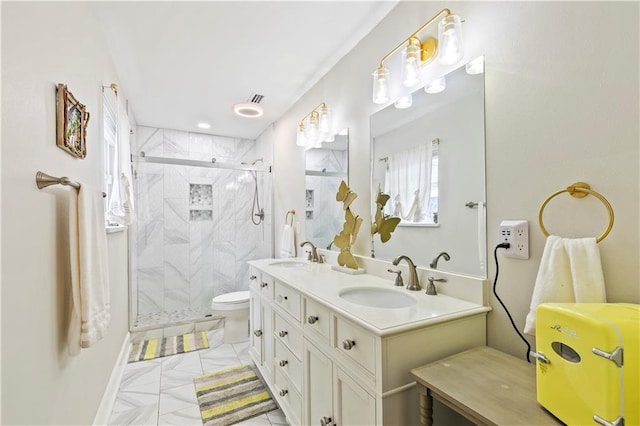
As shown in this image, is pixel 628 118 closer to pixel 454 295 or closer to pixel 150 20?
pixel 454 295

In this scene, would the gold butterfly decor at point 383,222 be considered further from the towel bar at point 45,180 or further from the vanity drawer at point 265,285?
the towel bar at point 45,180

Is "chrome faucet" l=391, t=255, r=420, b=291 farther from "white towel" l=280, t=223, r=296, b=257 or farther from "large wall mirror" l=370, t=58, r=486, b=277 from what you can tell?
"white towel" l=280, t=223, r=296, b=257

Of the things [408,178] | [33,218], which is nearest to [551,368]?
[408,178]

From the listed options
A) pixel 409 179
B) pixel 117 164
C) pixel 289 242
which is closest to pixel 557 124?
pixel 409 179

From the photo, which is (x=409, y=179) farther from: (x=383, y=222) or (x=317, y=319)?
(x=317, y=319)

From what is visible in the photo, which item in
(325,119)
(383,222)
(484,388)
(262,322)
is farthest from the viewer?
(325,119)

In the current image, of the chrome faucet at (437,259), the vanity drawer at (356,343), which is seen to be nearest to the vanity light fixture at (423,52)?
the chrome faucet at (437,259)

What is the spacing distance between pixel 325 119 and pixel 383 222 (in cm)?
102

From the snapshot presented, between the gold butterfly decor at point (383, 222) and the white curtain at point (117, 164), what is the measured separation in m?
1.66

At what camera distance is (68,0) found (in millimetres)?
1237

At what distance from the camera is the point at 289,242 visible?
9.43 ft

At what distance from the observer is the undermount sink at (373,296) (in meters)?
1.46

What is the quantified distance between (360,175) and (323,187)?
1.76 feet

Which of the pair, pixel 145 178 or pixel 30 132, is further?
pixel 145 178
